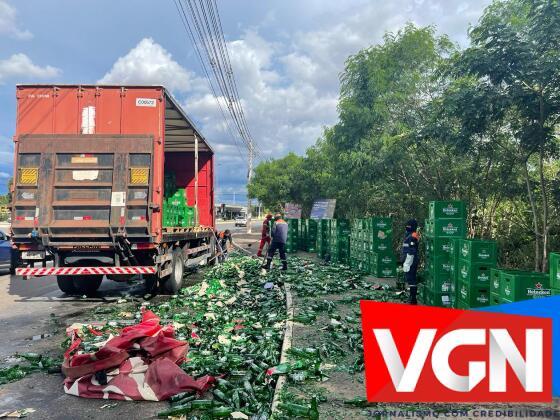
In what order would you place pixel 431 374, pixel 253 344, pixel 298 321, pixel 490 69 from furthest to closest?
1. pixel 490 69
2. pixel 298 321
3. pixel 253 344
4. pixel 431 374

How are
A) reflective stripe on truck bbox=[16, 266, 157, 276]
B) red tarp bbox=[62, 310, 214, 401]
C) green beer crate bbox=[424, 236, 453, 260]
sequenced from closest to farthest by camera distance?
red tarp bbox=[62, 310, 214, 401] → green beer crate bbox=[424, 236, 453, 260] → reflective stripe on truck bbox=[16, 266, 157, 276]

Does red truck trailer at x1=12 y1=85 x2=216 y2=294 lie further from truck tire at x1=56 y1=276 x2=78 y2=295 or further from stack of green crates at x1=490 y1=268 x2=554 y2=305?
stack of green crates at x1=490 y1=268 x2=554 y2=305

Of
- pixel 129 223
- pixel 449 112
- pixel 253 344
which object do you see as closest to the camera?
pixel 253 344

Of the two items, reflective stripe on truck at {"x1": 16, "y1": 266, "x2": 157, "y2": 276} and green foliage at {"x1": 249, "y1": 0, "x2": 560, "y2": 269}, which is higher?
green foliage at {"x1": 249, "y1": 0, "x2": 560, "y2": 269}

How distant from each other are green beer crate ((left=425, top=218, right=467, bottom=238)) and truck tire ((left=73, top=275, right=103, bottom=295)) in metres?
8.08

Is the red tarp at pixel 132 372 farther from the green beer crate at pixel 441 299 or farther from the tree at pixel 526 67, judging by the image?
the tree at pixel 526 67

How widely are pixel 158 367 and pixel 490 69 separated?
25.9 feet

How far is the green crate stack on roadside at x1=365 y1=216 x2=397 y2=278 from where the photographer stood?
13078 mm

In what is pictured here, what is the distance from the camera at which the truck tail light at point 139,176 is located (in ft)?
31.4

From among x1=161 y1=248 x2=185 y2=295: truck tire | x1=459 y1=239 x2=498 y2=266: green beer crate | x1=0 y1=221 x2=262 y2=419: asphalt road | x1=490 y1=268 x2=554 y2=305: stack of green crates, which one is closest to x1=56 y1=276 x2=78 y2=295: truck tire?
x1=0 y1=221 x2=262 y2=419: asphalt road

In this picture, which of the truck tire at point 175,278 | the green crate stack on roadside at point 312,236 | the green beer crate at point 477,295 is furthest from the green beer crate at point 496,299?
the green crate stack on roadside at point 312,236

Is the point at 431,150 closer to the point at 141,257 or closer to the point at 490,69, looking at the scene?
the point at 490,69

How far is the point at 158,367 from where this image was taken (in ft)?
16.5

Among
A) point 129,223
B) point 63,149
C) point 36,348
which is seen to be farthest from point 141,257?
point 36,348
